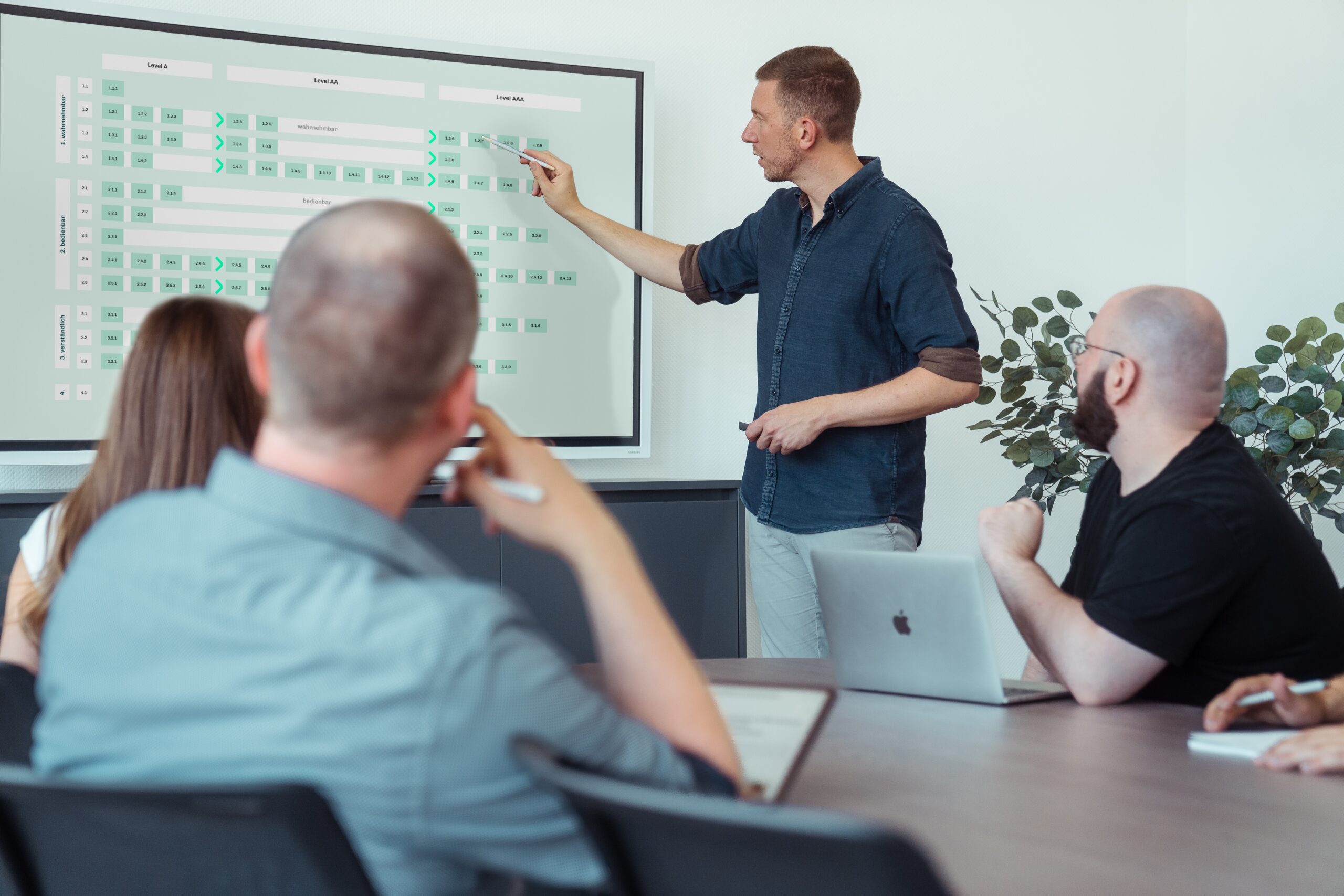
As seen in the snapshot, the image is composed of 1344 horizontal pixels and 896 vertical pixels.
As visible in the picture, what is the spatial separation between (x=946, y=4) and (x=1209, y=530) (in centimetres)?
271

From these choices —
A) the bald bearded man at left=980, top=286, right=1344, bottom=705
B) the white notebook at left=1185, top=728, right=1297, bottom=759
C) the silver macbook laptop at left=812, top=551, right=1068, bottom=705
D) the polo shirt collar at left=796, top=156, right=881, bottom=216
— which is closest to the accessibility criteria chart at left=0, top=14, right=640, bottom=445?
the polo shirt collar at left=796, top=156, right=881, bottom=216

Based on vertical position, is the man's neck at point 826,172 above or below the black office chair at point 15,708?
above

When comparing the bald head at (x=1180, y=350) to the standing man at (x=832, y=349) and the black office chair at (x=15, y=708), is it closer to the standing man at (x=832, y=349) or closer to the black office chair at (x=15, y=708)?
the standing man at (x=832, y=349)

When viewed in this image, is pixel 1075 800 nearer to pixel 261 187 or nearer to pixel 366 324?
pixel 366 324

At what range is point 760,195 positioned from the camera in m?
3.57

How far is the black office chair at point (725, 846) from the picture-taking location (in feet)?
2.06

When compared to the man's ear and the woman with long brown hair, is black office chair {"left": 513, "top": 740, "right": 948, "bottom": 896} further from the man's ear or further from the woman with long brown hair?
the woman with long brown hair

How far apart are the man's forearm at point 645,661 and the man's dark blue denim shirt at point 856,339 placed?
1.75 meters

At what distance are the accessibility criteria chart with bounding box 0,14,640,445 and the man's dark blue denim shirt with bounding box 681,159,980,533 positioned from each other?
65cm

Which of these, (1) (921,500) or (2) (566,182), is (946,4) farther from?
(1) (921,500)

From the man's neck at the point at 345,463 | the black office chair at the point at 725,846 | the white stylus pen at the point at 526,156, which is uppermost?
the white stylus pen at the point at 526,156

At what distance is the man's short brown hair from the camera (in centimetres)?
274

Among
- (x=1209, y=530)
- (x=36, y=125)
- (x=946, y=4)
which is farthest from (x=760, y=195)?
(x=1209, y=530)

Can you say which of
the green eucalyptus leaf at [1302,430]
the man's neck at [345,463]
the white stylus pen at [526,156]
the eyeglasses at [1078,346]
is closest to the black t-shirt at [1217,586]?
the eyeglasses at [1078,346]
